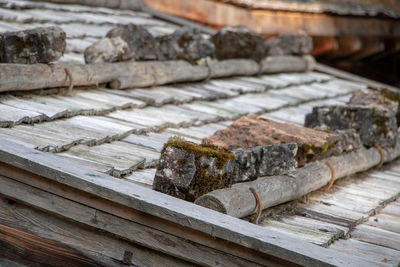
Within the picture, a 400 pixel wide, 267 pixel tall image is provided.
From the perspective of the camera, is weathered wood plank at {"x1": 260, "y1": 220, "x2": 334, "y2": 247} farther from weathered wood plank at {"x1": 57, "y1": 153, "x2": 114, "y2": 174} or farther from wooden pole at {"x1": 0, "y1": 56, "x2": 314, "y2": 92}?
wooden pole at {"x1": 0, "y1": 56, "x2": 314, "y2": 92}

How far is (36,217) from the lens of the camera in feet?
9.33

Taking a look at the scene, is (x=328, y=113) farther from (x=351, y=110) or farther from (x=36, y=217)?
(x=36, y=217)

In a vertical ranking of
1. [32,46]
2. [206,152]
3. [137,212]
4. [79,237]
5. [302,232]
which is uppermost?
[32,46]

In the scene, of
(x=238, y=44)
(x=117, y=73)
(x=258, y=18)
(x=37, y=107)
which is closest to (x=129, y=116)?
(x=37, y=107)

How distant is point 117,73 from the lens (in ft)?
15.2

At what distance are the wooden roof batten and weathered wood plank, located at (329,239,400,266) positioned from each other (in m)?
0.33

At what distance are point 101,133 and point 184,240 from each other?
1.13 meters

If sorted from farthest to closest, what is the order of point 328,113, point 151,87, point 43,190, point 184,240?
point 151,87, point 328,113, point 43,190, point 184,240

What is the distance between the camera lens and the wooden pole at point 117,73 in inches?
149

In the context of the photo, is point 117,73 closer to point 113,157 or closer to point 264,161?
point 113,157

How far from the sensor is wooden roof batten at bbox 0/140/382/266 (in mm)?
2311

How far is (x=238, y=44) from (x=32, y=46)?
2847 millimetres

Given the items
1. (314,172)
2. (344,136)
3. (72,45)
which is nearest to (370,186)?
(344,136)

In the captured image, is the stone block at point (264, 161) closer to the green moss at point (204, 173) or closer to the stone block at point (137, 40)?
the green moss at point (204, 173)
